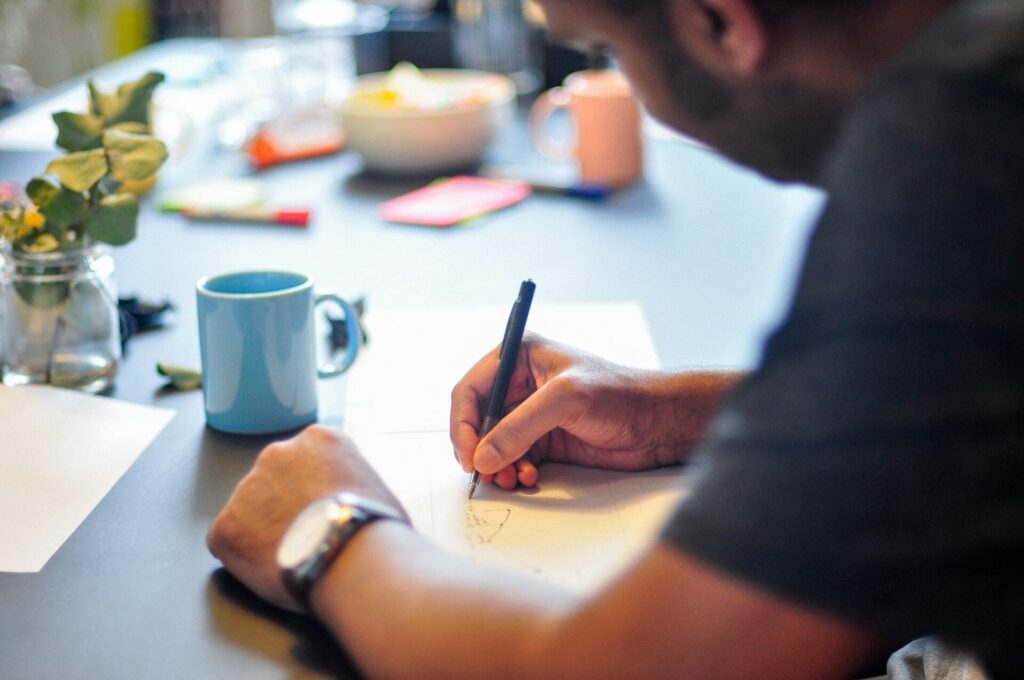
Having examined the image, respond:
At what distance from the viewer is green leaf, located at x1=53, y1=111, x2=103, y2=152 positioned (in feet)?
3.27

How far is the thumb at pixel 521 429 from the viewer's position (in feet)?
2.81

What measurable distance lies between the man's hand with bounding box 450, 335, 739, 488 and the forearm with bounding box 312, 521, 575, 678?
0.19m

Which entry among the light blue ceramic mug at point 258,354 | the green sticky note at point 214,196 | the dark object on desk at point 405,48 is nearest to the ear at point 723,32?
the light blue ceramic mug at point 258,354

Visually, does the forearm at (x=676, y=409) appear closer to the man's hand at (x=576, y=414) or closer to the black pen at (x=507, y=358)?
the man's hand at (x=576, y=414)

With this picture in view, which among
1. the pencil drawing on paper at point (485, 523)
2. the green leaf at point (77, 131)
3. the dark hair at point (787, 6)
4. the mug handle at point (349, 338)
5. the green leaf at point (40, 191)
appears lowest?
the pencil drawing on paper at point (485, 523)

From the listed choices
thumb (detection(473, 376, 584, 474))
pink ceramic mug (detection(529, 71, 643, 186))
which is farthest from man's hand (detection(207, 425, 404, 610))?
pink ceramic mug (detection(529, 71, 643, 186))

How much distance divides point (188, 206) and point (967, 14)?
1.35 metres

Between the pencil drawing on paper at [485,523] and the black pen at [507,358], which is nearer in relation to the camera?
the pencil drawing on paper at [485,523]

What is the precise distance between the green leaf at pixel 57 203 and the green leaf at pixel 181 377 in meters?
0.16

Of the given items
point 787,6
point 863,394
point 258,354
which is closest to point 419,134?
point 258,354

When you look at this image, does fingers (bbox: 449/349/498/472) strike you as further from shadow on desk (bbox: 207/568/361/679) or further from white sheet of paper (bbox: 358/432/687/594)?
shadow on desk (bbox: 207/568/361/679)

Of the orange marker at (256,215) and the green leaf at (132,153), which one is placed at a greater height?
the green leaf at (132,153)

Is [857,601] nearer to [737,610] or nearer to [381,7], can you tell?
[737,610]

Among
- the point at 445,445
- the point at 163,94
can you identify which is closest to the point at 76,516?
the point at 445,445
